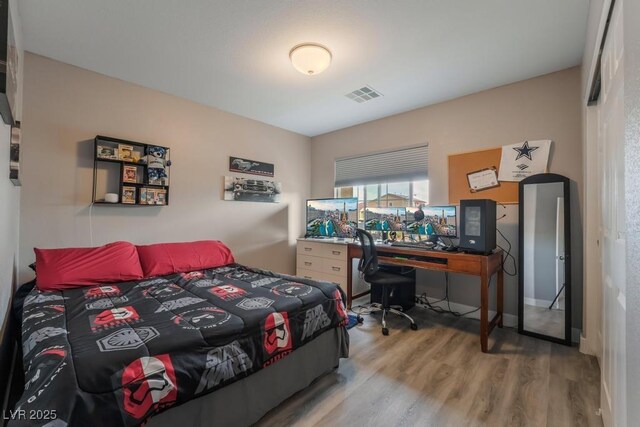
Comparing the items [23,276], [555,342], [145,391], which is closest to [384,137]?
[555,342]

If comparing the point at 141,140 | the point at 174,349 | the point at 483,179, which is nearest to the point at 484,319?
the point at 483,179

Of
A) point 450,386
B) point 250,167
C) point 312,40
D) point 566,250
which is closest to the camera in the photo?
point 450,386

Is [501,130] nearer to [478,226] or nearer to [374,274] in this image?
[478,226]

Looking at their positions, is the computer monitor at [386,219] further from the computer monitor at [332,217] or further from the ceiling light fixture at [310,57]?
the ceiling light fixture at [310,57]

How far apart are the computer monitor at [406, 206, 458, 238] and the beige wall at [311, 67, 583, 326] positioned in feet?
1.06

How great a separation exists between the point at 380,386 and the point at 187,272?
6.48ft

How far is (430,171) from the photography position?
3.47 metres

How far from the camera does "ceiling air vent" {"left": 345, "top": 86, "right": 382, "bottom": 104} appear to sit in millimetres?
3062

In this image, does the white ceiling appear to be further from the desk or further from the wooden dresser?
the wooden dresser

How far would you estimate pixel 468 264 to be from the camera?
2.54m

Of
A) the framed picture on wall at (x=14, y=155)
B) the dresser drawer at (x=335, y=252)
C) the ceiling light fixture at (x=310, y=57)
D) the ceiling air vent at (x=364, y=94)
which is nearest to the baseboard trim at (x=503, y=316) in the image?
the dresser drawer at (x=335, y=252)

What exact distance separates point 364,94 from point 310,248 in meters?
2.14

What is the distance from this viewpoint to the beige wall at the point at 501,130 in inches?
101

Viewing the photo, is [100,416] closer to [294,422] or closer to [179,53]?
[294,422]
